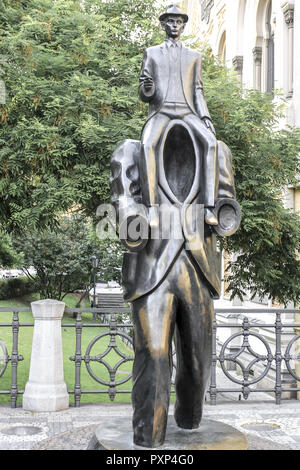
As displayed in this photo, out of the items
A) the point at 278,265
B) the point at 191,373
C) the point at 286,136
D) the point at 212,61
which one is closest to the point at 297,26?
the point at 212,61

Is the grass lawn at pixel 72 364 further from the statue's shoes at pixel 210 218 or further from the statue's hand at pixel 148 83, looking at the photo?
the statue's hand at pixel 148 83

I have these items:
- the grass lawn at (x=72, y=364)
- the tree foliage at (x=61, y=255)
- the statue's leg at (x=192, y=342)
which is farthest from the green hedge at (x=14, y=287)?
the statue's leg at (x=192, y=342)

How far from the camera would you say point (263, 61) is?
17594mm

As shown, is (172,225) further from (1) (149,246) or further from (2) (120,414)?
(2) (120,414)

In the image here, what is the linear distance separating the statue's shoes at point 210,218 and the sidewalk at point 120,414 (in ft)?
7.66

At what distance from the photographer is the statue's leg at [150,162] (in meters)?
3.81

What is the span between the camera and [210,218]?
3.88 m

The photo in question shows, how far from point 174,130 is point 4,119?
19.6ft

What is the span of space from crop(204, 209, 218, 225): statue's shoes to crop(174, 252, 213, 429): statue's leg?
0.99ft

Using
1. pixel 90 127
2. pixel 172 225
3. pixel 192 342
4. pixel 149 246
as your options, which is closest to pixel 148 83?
pixel 172 225

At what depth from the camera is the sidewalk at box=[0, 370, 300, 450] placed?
5973mm

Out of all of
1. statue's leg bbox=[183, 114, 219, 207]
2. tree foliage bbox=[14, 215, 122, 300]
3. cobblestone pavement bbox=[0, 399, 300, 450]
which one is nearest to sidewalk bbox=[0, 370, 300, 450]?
cobblestone pavement bbox=[0, 399, 300, 450]

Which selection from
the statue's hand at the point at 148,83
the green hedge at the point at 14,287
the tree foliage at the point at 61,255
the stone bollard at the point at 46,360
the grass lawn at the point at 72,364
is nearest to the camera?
the statue's hand at the point at 148,83

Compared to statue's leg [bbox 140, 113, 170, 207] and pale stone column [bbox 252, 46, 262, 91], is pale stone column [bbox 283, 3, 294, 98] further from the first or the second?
statue's leg [bbox 140, 113, 170, 207]
